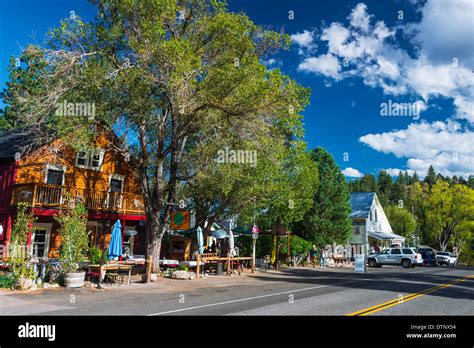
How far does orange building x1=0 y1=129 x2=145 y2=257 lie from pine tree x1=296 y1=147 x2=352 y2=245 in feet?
51.4

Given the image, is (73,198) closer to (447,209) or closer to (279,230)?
(279,230)

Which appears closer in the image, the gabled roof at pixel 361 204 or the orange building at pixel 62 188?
the orange building at pixel 62 188

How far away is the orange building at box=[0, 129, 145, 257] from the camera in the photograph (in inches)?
816

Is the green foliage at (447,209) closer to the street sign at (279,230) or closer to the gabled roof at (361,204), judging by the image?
the gabled roof at (361,204)

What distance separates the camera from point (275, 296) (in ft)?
42.9

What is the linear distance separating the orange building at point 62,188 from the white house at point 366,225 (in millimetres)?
31060

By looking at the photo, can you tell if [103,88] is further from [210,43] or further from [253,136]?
[253,136]

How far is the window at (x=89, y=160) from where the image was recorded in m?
24.3

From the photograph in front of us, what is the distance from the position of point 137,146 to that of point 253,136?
7.29m

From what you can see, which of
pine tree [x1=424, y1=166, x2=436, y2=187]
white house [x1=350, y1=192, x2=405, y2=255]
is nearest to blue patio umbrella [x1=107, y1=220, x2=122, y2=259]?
white house [x1=350, y1=192, x2=405, y2=255]

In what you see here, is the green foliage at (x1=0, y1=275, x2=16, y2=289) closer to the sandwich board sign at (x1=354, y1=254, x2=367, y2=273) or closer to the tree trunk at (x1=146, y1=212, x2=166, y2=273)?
the tree trunk at (x1=146, y1=212, x2=166, y2=273)

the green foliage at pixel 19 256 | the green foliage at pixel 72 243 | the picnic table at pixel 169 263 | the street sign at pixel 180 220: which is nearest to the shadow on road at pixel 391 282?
the picnic table at pixel 169 263

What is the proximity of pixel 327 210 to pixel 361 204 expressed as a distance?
1869 centimetres
